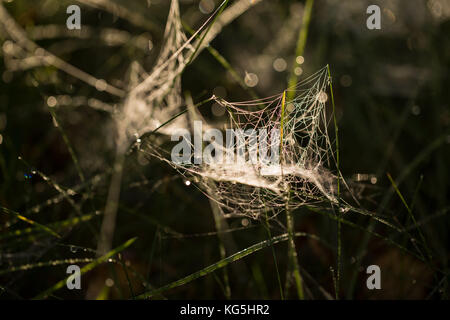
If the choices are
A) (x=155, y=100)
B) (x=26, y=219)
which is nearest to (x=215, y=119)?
(x=155, y=100)

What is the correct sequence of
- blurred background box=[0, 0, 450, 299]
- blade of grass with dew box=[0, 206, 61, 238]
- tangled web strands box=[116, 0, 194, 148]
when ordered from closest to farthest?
blade of grass with dew box=[0, 206, 61, 238]
blurred background box=[0, 0, 450, 299]
tangled web strands box=[116, 0, 194, 148]

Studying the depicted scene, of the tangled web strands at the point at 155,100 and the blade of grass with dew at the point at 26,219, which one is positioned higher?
the tangled web strands at the point at 155,100

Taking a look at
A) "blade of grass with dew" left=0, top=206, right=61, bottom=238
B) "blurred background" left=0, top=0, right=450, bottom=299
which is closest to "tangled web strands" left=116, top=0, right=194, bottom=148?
"blurred background" left=0, top=0, right=450, bottom=299

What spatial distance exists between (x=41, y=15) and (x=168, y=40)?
67 centimetres

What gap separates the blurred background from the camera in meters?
1.19

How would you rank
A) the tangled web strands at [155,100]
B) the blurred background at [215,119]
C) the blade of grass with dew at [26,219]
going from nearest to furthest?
the blade of grass with dew at [26,219]
the blurred background at [215,119]
the tangled web strands at [155,100]

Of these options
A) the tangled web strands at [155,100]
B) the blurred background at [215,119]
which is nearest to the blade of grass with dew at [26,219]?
the blurred background at [215,119]

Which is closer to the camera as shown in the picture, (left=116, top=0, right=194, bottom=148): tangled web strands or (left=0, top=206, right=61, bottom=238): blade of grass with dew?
(left=0, top=206, right=61, bottom=238): blade of grass with dew

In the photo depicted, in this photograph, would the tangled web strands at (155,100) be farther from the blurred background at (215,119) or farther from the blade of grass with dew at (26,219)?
the blade of grass with dew at (26,219)

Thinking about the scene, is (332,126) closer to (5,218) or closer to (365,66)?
(365,66)

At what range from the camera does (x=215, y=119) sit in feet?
5.67

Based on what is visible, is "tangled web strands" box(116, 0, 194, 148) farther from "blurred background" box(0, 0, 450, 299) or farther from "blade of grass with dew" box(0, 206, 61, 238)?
"blade of grass with dew" box(0, 206, 61, 238)

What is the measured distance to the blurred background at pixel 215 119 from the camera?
1192mm

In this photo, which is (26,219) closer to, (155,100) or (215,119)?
(155,100)
